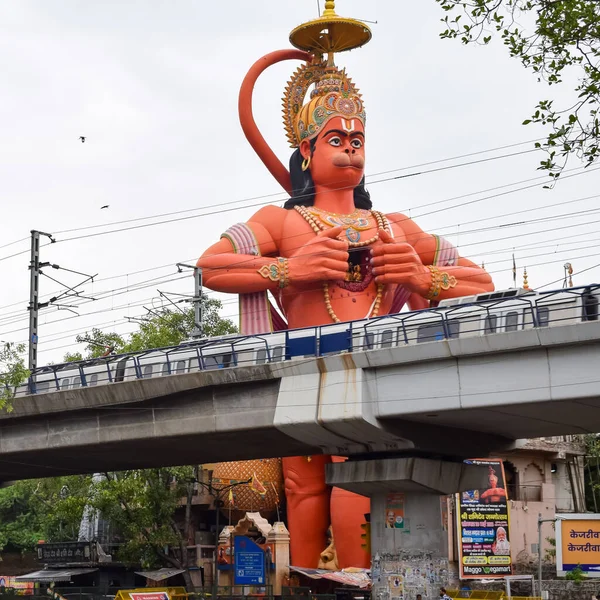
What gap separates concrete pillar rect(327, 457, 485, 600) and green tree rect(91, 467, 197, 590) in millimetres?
14739

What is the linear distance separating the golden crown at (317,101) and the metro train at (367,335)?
400 inches

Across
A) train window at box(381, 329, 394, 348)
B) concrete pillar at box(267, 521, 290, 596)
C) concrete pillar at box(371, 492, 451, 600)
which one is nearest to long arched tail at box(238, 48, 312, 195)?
concrete pillar at box(267, 521, 290, 596)

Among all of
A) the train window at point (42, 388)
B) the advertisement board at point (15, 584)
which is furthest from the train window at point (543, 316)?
the advertisement board at point (15, 584)

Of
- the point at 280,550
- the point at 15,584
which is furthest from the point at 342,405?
the point at 15,584

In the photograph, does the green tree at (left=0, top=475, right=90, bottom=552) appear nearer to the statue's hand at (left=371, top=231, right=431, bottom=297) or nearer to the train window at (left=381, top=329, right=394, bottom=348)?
the statue's hand at (left=371, top=231, right=431, bottom=297)

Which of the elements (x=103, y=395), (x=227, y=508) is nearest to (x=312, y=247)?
(x=103, y=395)

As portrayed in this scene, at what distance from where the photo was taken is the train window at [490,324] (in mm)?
29406

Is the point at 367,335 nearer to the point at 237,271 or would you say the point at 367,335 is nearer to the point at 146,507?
the point at 237,271

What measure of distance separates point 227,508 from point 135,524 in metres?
8.31

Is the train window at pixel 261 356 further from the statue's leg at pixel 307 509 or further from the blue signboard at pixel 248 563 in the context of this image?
the blue signboard at pixel 248 563

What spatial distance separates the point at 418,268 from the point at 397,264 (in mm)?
992

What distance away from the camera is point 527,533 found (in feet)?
172

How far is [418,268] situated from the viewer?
43.0 meters

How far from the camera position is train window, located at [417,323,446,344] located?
103 ft
